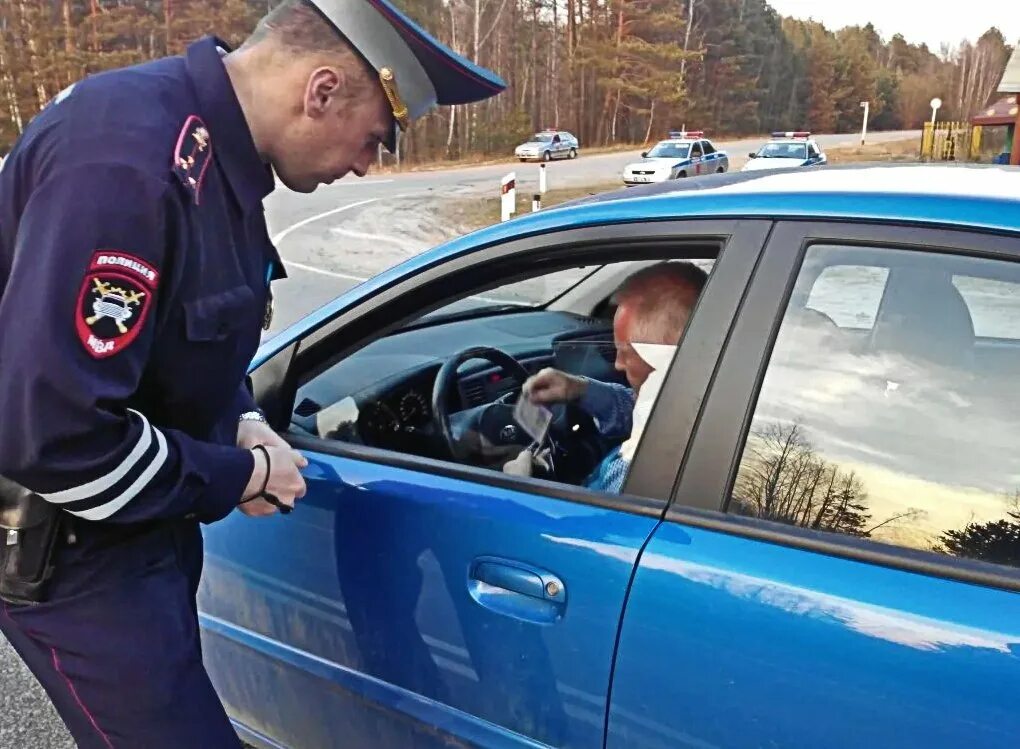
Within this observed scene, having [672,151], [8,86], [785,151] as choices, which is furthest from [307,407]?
[8,86]

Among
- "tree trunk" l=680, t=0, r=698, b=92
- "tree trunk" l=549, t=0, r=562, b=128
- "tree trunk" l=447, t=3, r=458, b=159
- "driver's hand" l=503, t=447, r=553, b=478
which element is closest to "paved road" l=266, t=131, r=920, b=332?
"driver's hand" l=503, t=447, r=553, b=478

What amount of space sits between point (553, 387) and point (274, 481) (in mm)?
835

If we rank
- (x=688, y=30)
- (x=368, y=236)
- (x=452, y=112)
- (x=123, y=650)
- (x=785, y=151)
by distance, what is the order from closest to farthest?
(x=123, y=650)
(x=368, y=236)
(x=785, y=151)
(x=452, y=112)
(x=688, y=30)

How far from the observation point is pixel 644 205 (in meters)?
1.56

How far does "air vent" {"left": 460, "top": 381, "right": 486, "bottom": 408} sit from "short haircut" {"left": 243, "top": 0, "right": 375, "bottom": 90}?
3.29ft

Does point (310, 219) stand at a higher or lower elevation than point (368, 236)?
higher

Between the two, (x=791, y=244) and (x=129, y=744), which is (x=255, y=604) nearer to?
(x=129, y=744)

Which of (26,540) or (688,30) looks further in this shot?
(688,30)

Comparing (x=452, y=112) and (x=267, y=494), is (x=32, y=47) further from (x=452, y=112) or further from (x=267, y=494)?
(x=267, y=494)

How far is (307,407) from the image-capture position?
2.10 meters

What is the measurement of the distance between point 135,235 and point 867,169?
135 cm

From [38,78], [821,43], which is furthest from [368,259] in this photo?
[821,43]

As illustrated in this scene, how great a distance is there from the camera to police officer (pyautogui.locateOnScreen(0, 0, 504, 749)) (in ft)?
3.81

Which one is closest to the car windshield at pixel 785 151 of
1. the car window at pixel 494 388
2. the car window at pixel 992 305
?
the car window at pixel 494 388
